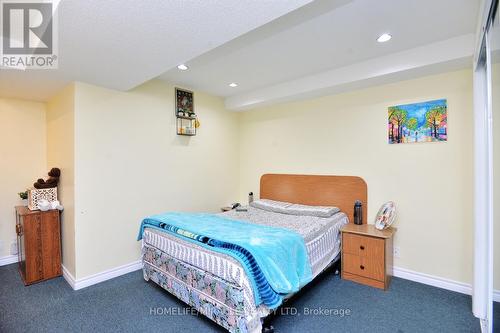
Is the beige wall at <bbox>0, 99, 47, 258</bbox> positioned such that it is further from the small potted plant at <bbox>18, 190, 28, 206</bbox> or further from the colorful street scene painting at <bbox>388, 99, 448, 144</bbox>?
the colorful street scene painting at <bbox>388, 99, 448, 144</bbox>

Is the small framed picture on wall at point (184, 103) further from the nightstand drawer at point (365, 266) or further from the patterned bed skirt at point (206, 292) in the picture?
the nightstand drawer at point (365, 266)

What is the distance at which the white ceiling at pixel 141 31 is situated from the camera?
150 cm

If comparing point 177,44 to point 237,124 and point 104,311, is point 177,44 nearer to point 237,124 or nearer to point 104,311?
point 104,311

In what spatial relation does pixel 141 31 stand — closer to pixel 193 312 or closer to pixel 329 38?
pixel 329 38

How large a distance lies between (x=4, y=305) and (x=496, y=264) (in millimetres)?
4226

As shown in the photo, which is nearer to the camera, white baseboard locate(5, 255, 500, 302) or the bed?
the bed

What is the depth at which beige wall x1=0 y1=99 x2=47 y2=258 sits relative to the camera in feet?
11.1

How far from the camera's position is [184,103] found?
3.79m

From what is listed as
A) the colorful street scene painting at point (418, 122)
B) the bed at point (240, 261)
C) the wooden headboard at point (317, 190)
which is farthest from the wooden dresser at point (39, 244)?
the colorful street scene painting at point (418, 122)

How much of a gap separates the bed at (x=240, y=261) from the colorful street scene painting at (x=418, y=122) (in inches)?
29.7

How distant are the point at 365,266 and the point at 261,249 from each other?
155 centimetres

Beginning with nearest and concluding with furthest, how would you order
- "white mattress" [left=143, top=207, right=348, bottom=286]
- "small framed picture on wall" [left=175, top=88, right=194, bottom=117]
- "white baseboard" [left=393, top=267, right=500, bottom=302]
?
"white mattress" [left=143, top=207, right=348, bottom=286] < "white baseboard" [left=393, top=267, right=500, bottom=302] < "small framed picture on wall" [left=175, top=88, right=194, bottom=117]

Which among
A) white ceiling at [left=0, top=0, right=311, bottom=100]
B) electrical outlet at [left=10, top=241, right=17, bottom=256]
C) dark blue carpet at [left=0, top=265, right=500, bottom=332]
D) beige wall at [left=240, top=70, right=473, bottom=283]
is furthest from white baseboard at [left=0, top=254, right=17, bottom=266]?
beige wall at [left=240, top=70, right=473, bottom=283]

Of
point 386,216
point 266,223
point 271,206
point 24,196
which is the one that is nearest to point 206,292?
point 266,223
